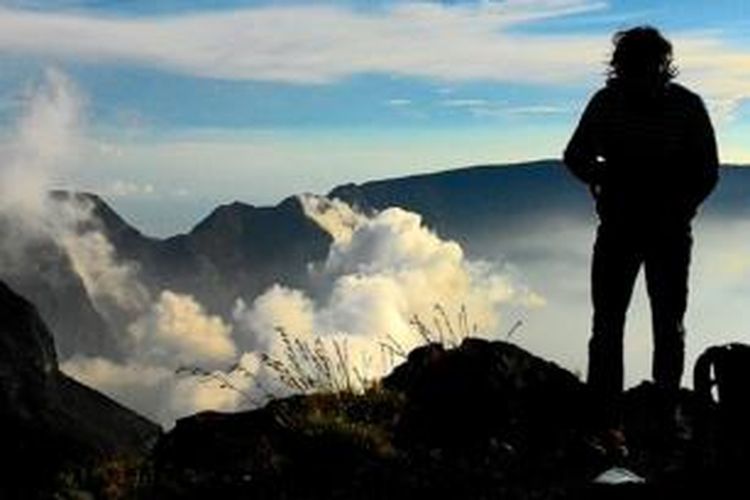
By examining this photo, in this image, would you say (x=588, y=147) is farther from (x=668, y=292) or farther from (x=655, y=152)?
(x=668, y=292)

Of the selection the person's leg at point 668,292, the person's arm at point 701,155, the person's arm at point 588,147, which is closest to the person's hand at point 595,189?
the person's arm at point 588,147

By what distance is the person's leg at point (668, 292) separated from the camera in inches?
391

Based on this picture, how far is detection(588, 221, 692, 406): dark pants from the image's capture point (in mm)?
9938

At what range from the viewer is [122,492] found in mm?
8938

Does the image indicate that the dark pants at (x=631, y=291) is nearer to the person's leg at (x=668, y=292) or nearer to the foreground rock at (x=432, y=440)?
the person's leg at (x=668, y=292)

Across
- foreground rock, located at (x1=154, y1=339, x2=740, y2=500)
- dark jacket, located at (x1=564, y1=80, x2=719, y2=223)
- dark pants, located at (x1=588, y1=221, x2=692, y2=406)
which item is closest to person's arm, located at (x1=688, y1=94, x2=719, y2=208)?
dark jacket, located at (x1=564, y1=80, x2=719, y2=223)

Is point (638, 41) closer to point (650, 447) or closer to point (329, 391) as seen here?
point (650, 447)

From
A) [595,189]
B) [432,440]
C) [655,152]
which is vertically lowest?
[432,440]

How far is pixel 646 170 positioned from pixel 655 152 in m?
0.15

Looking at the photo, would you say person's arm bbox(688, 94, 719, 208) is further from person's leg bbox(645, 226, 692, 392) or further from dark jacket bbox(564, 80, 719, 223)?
person's leg bbox(645, 226, 692, 392)

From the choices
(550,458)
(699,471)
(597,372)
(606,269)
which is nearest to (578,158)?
(606,269)

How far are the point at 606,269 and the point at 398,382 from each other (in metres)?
2.25

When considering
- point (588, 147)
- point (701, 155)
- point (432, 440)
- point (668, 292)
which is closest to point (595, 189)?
point (588, 147)

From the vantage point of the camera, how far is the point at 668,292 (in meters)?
10.0
